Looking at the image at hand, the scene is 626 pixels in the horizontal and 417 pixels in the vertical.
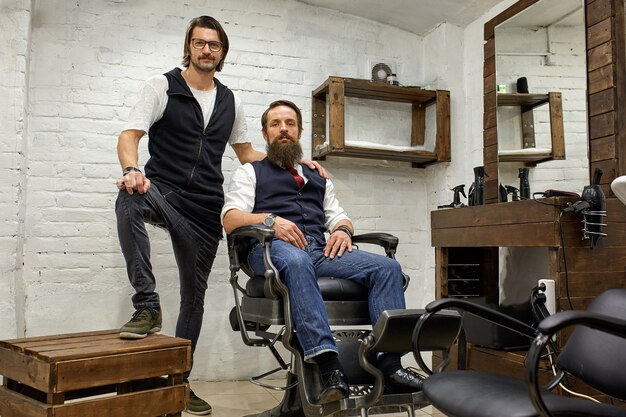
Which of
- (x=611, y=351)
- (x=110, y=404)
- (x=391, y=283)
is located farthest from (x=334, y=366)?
(x=611, y=351)

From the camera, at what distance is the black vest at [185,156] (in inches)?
107

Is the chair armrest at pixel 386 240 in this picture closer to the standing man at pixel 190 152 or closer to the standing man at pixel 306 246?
the standing man at pixel 306 246

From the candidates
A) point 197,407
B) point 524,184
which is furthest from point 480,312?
point 524,184

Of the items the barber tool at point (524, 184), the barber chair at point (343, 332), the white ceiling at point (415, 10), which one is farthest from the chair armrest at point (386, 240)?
the white ceiling at point (415, 10)

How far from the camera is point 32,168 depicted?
10.6 ft

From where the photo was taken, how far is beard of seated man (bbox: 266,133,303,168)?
2799mm

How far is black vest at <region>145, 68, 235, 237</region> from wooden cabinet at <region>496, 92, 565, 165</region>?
5.66 ft

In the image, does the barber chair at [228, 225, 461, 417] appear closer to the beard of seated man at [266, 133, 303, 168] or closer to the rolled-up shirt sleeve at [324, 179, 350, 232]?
the rolled-up shirt sleeve at [324, 179, 350, 232]

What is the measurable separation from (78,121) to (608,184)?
2881 mm

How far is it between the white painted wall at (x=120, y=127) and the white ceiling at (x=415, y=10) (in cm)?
6

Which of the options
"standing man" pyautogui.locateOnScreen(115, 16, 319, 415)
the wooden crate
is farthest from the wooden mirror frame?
the wooden crate

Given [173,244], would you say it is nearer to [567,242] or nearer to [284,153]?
[284,153]

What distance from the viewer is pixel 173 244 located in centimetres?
275

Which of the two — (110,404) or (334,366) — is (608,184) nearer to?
(334,366)
